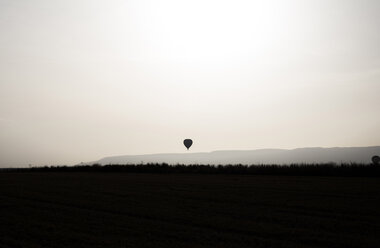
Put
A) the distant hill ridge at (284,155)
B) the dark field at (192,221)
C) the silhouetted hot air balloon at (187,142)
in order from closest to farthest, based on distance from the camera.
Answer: the dark field at (192,221)
the silhouetted hot air balloon at (187,142)
the distant hill ridge at (284,155)

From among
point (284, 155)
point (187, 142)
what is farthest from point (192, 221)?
point (284, 155)

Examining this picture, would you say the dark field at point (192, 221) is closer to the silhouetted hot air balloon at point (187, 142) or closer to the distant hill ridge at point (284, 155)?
the silhouetted hot air balloon at point (187, 142)

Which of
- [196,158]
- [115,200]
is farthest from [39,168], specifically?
[196,158]

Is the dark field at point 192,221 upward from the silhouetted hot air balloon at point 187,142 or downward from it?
downward

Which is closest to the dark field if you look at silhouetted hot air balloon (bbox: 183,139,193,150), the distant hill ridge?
silhouetted hot air balloon (bbox: 183,139,193,150)

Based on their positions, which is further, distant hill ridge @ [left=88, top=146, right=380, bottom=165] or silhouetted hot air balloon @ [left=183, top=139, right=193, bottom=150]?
distant hill ridge @ [left=88, top=146, right=380, bottom=165]

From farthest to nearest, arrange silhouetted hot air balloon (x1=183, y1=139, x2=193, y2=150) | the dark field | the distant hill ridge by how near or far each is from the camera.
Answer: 1. the distant hill ridge
2. silhouetted hot air balloon (x1=183, y1=139, x2=193, y2=150)
3. the dark field

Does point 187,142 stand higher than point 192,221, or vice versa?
→ point 187,142

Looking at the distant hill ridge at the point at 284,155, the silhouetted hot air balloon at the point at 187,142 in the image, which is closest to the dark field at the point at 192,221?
the silhouetted hot air balloon at the point at 187,142

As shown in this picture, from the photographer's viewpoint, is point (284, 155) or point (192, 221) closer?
point (192, 221)

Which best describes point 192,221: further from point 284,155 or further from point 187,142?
point 284,155

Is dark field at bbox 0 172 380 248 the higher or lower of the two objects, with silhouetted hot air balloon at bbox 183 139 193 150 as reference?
lower

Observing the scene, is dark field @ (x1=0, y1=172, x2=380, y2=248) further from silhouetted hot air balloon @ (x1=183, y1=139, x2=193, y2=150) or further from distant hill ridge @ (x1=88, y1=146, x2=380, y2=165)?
distant hill ridge @ (x1=88, y1=146, x2=380, y2=165)
